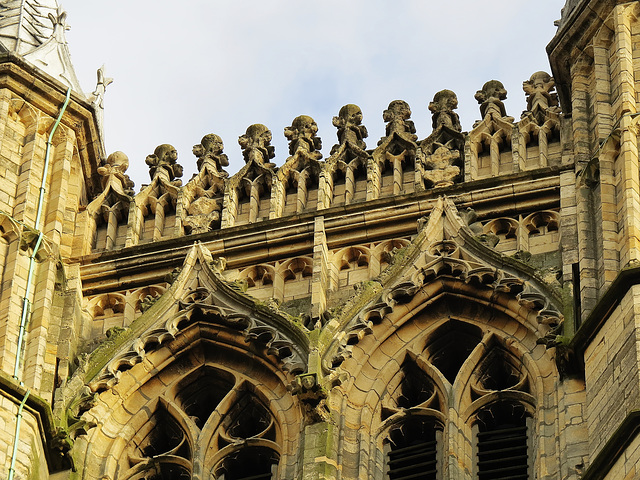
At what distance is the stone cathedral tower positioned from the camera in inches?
941

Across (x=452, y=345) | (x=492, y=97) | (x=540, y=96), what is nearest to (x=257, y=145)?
(x=492, y=97)

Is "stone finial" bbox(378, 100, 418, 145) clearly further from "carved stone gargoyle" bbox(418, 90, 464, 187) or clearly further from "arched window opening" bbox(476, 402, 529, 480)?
"arched window opening" bbox(476, 402, 529, 480)

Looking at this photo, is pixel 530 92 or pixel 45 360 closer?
pixel 45 360

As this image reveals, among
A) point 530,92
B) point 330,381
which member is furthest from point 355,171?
point 330,381

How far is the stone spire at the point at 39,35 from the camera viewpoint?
28500mm

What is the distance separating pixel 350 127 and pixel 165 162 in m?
2.18

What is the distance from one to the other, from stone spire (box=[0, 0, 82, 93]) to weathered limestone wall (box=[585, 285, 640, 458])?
803cm

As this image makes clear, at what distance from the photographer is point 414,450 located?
24.1 meters

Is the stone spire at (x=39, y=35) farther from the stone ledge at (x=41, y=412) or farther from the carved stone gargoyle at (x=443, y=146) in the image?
the stone ledge at (x=41, y=412)

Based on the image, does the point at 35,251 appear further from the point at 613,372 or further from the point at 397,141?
the point at 613,372

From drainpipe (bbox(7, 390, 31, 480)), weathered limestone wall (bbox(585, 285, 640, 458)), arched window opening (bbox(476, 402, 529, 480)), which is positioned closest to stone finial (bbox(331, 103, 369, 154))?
arched window opening (bbox(476, 402, 529, 480))

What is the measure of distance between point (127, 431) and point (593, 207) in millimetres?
5134

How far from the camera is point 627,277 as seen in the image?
75.3ft

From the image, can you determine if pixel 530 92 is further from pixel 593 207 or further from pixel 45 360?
pixel 45 360
